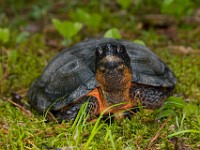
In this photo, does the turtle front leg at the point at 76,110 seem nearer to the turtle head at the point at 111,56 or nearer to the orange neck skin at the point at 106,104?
the orange neck skin at the point at 106,104

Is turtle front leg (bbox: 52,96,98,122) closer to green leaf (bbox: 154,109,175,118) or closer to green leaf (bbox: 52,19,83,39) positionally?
green leaf (bbox: 154,109,175,118)

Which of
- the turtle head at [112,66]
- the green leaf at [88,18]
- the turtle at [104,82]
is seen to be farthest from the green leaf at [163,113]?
the green leaf at [88,18]

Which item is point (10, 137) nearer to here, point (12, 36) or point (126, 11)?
point (12, 36)

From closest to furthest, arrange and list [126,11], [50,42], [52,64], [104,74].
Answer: [104,74] → [52,64] → [50,42] → [126,11]

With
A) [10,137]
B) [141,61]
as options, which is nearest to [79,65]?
[141,61]

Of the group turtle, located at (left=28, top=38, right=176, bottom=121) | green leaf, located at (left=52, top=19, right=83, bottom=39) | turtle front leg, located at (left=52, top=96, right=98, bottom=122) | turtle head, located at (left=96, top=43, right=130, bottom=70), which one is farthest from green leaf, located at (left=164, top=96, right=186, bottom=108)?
green leaf, located at (left=52, top=19, right=83, bottom=39)

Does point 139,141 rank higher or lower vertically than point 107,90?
lower
